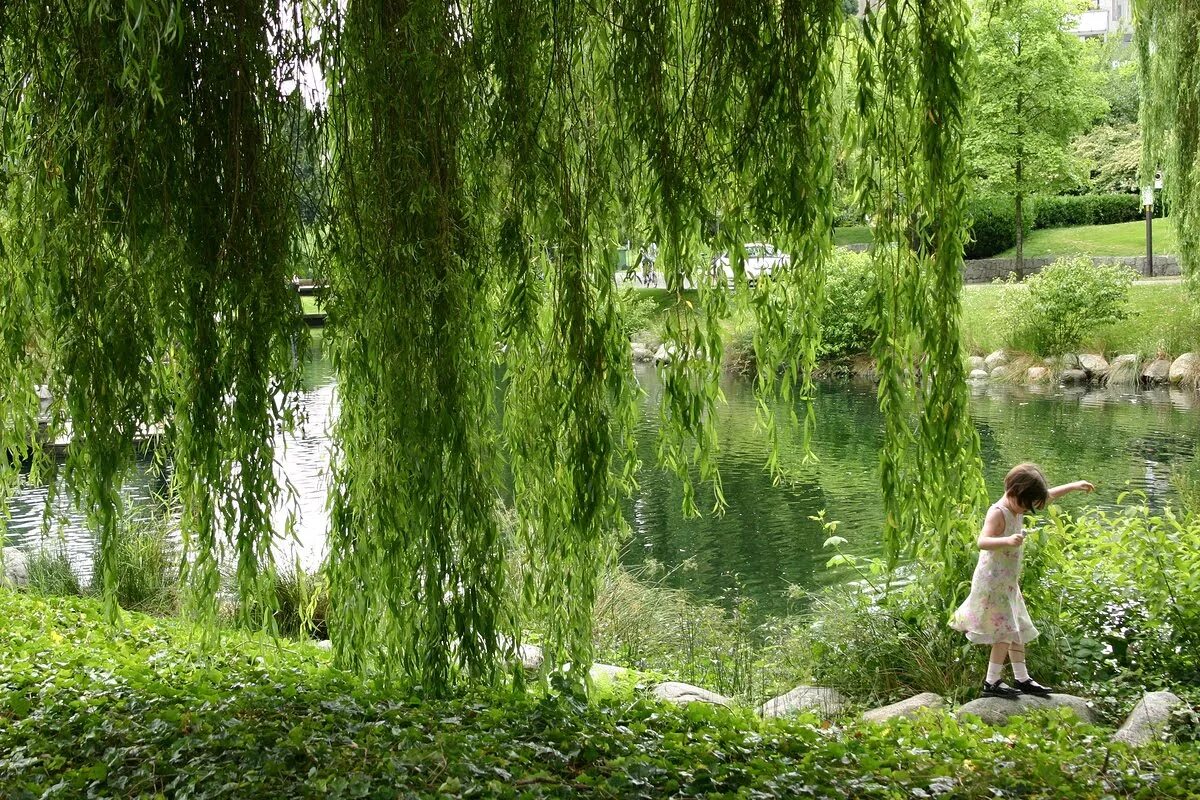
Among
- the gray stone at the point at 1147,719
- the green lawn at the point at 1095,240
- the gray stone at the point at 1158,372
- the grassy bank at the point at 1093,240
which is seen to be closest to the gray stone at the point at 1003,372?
the gray stone at the point at 1158,372

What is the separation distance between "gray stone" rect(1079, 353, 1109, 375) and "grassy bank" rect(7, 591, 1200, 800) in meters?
15.8

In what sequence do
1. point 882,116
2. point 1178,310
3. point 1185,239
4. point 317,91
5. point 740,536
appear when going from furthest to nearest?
point 1178,310 < point 740,536 < point 1185,239 < point 317,91 < point 882,116

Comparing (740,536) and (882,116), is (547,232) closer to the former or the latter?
(882,116)

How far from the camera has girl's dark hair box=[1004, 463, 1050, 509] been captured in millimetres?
5512

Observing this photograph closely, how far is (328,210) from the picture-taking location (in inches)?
163

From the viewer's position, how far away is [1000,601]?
5.58 meters

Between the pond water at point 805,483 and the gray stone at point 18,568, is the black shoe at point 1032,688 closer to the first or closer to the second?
the pond water at point 805,483

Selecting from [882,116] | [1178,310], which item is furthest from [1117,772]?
[1178,310]

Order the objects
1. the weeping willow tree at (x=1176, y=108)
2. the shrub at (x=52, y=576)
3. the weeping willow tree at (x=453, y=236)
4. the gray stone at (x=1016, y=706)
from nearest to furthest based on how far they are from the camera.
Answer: the weeping willow tree at (x=453, y=236) → the gray stone at (x=1016, y=706) → the weeping willow tree at (x=1176, y=108) → the shrub at (x=52, y=576)

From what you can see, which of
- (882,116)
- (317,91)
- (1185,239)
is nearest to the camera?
(882,116)

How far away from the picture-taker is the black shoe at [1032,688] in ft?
18.2

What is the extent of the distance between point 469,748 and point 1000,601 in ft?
9.80

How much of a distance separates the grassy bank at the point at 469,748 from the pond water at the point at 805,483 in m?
2.57

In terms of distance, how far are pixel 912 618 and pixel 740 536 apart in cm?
453
